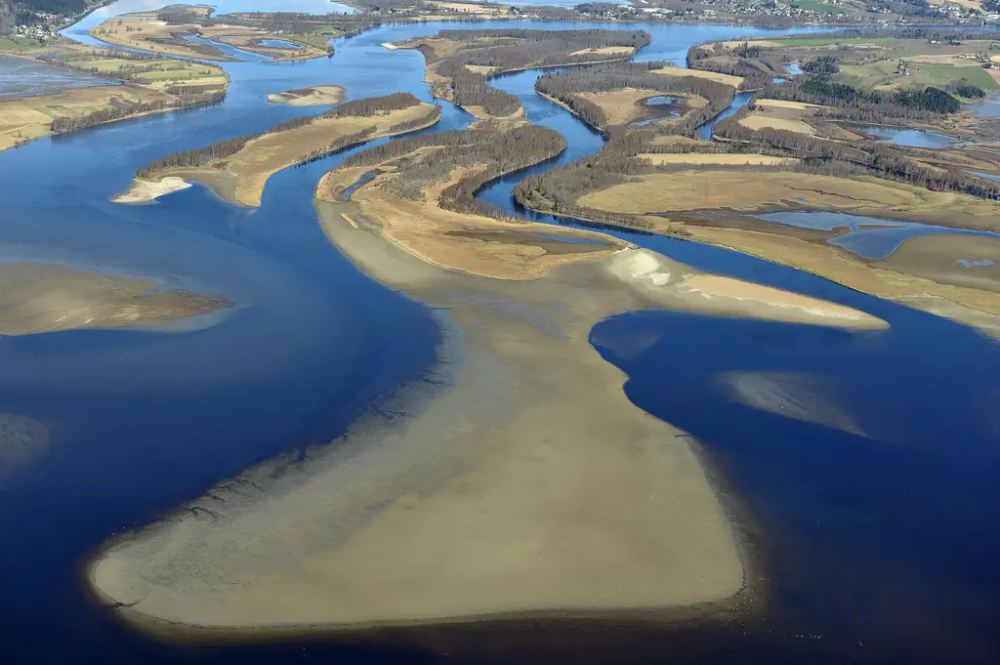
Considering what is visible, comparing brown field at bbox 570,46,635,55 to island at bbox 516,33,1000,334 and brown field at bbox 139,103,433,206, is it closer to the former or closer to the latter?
island at bbox 516,33,1000,334

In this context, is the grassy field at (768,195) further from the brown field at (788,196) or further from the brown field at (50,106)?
the brown field at (50,106)

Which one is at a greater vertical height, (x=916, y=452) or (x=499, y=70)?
(x=499, y=70)

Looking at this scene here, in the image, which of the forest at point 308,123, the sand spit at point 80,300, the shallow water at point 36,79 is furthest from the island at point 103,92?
the sand spit at point 80,300

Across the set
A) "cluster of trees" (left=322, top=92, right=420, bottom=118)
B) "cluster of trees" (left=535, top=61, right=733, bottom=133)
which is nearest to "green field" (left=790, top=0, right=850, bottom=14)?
"cluster of trees" (left=535, top=61, right=733, bottom=133)

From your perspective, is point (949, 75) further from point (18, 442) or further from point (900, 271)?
point (18, 442)

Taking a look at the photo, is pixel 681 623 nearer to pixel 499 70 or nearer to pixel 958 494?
pixel 958 494

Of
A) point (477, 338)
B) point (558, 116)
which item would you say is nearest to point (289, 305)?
point (477, 338)
